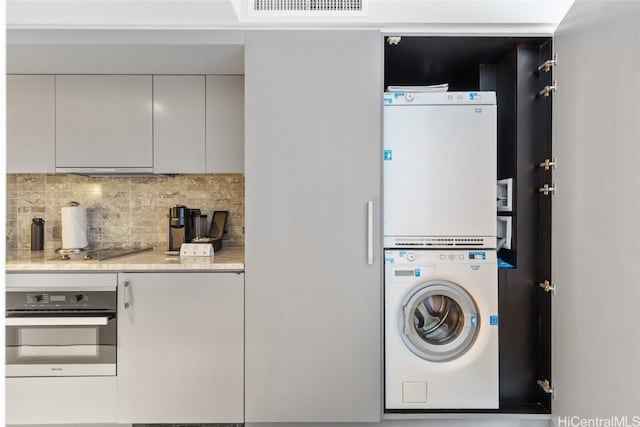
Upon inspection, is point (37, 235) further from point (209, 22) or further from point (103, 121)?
point (209, 22)

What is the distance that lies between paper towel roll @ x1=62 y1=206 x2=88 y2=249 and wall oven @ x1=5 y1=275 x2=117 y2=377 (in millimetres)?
585

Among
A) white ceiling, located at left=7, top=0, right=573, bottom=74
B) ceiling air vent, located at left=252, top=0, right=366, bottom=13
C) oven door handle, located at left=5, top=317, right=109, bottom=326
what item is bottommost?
oven door handle, located at left=5, top=317, right=109, bottom=326

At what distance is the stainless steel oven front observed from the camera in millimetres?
2053

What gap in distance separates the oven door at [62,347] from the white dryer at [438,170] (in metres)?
1.43

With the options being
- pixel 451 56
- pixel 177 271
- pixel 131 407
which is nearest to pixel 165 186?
pixel 177 271

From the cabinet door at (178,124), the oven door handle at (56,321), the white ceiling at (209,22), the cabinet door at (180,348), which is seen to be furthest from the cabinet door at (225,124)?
the oven door handle at (56,321)

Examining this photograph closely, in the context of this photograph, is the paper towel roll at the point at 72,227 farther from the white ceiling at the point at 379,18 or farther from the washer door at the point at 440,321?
the washer door at the point at 440,321

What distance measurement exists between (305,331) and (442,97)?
4.21ft

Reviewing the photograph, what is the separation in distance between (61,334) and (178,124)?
1.24 m

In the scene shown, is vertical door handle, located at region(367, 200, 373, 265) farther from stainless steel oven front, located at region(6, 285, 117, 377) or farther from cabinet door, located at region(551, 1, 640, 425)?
stainless steel oven front, located at region(6, 285, 117, 377)

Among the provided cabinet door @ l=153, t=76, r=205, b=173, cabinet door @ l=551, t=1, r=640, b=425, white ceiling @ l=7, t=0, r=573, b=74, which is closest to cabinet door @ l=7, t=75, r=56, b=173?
white ceiling @ l=7, t=0, r=573, b=74

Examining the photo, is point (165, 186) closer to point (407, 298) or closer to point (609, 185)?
point (407, 298)

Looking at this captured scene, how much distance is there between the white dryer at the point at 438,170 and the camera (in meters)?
2.06

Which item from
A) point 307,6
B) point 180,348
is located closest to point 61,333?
point 180,348
